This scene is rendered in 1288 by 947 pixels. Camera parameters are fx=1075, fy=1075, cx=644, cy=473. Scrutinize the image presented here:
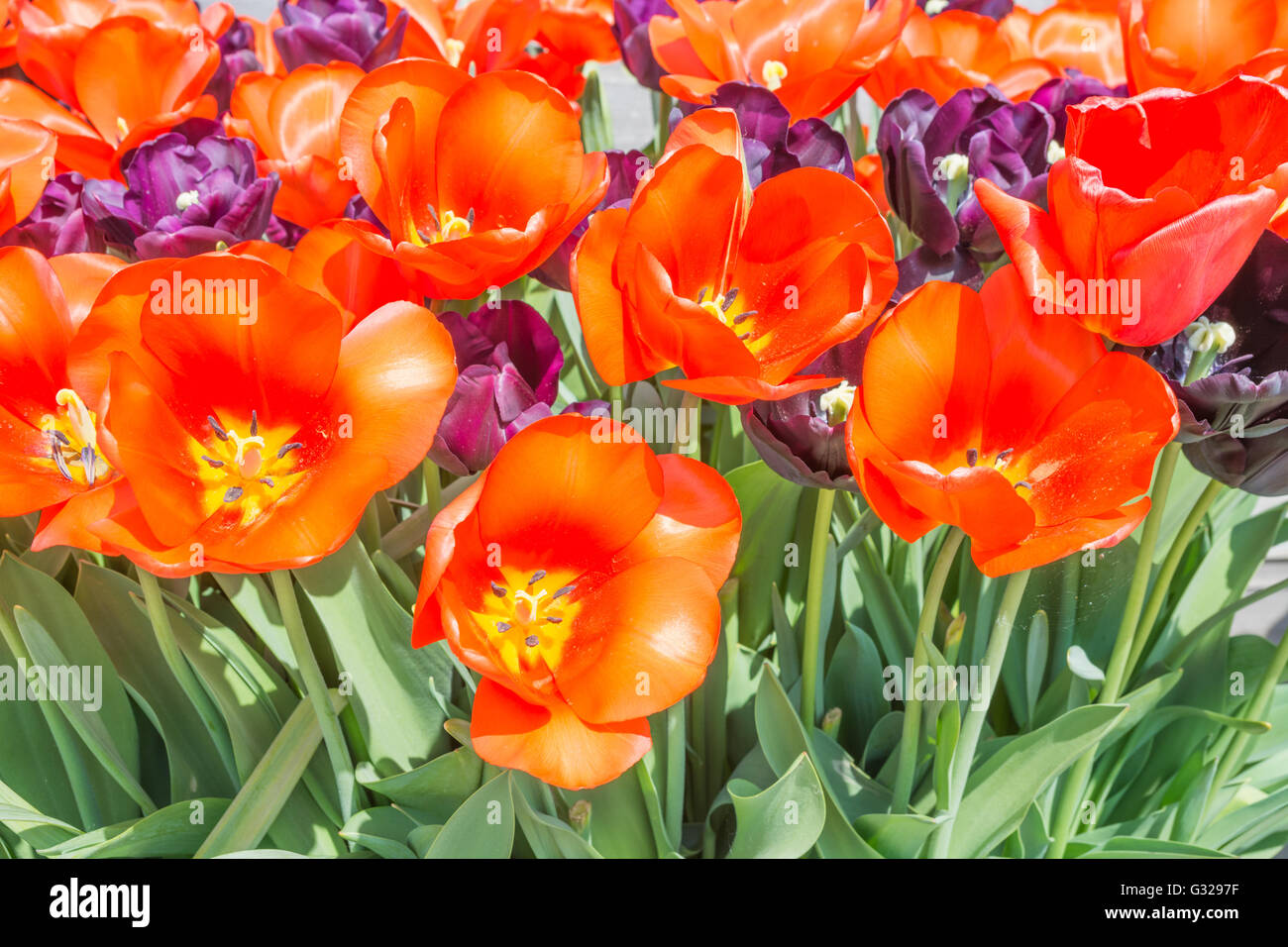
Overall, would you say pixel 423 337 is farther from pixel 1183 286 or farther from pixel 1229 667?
pixel 1229 667

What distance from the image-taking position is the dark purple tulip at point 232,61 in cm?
103

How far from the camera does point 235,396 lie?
620mm

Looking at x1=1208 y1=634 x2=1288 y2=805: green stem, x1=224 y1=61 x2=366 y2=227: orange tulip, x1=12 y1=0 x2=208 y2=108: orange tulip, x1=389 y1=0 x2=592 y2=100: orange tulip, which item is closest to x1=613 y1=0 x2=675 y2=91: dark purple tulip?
x1=389 y1=0 x2=592 y2=100: orange tulip

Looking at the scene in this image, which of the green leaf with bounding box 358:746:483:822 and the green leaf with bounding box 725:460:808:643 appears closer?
the green leaf with bounding box 358:746:483:822

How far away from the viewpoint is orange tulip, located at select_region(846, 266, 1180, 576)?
55 centimetres

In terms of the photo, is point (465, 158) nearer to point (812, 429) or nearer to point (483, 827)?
point (812, 429)

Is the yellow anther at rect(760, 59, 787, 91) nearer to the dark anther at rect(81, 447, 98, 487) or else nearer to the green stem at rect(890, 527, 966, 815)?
the green stem at rect(890, 527, 966, 815)

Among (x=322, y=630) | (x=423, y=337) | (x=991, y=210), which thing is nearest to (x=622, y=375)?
(x=423, y=337)

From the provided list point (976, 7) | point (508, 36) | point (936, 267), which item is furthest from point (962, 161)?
point (976, 7)

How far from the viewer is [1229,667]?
988 mm

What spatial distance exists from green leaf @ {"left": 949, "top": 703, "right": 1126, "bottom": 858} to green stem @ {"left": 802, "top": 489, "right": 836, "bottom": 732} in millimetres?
132

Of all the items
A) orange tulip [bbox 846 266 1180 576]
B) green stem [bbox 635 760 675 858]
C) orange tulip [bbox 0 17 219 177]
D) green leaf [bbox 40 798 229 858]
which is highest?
orange tulip [bbox 0 17 219 177]

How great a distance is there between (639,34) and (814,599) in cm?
60

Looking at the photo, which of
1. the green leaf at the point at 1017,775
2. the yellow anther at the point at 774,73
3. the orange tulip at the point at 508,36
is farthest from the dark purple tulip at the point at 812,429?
the orange tulip at the point at 508,36
